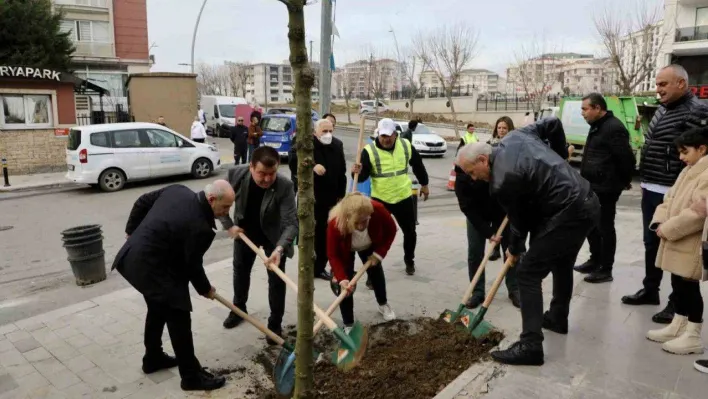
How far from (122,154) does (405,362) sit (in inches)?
423

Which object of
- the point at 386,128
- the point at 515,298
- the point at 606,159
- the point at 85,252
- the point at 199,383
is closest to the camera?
the point at 199,383

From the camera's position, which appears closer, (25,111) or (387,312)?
(387,312)

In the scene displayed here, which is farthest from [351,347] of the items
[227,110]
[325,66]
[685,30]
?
[685,30]

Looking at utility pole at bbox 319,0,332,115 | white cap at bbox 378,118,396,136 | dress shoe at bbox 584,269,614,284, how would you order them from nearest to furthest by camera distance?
dress shoe at bbox 584,269,614,284
white cap at bbox 378,118,396,136
utility pole at bbox 319,0,332,115

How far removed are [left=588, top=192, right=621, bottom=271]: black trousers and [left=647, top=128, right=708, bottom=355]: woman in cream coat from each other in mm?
1192

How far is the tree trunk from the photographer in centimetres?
226

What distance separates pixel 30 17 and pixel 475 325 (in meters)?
25.0

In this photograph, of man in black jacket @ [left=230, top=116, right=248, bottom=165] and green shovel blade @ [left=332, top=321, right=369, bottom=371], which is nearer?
green shovel blade @ [left=332, top=321, right=369, bottom=371]

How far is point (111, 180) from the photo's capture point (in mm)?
12422

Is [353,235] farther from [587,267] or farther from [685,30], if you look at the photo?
[685,30]

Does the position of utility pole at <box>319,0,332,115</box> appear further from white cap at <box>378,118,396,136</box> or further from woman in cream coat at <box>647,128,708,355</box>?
woman in cream coat at <box>647,128,708,355</box>

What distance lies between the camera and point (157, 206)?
3.48 meters

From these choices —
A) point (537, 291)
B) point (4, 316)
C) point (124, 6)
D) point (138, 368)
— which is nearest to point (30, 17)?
point (124, 6)

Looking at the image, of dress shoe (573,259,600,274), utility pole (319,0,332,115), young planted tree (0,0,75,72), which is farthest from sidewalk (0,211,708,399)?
young planted tree (0,0,75,72)
